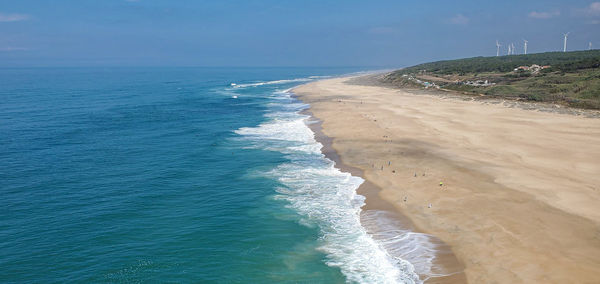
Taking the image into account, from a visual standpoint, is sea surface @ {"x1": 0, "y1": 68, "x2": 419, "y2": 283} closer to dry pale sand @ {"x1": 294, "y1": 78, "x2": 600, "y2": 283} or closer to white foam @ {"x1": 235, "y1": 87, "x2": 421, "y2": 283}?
white foam @ {"x1": 235, "y1": 87, "x2": 421, "y2": 283}

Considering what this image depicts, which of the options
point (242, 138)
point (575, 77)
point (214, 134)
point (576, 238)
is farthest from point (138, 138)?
point (575, 77)

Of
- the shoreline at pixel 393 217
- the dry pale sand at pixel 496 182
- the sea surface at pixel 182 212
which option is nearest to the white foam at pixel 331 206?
the sea surface at pixel 182 212

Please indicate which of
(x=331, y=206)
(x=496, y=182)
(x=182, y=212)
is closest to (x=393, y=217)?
(x=331, y=206)

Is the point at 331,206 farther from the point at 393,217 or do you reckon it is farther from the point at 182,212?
the point at 182,212

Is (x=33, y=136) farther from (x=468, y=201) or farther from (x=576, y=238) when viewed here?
(x=576, y=238)

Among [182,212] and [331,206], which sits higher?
[331,206]

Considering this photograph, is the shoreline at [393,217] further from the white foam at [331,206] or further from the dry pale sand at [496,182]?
the white foam at [331,206]
